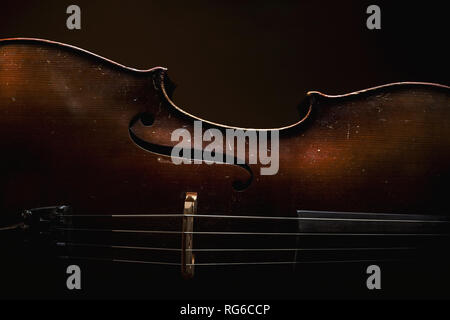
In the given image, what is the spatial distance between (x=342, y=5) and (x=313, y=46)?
0.18m

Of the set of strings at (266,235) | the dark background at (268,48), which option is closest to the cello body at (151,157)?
the set of strings at (266,235)

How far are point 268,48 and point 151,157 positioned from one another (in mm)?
638

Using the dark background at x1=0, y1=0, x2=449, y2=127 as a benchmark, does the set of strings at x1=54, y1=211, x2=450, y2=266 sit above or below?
below

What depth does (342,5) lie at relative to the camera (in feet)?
3.87

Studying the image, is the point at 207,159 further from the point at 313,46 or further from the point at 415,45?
the point at 415,45

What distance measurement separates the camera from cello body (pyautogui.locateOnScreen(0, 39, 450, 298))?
2.67 ft

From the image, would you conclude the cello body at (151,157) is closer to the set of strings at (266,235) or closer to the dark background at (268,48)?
the set of strings at (266,235)

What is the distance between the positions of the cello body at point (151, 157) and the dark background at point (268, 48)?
13.4 inches

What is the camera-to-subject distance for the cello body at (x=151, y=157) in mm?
815

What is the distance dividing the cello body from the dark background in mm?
342

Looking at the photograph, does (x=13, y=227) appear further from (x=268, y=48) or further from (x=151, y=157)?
(x=268, y=48)

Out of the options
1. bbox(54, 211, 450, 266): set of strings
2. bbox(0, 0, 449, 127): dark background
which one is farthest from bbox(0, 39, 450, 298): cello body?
bbox(0, 0, 449, 127): dark background

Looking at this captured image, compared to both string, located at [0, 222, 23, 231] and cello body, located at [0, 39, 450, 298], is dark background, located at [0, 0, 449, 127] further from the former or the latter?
Answer: string, located at [0, 222, 23, 231]

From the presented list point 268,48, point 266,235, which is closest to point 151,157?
point 266,235
